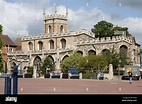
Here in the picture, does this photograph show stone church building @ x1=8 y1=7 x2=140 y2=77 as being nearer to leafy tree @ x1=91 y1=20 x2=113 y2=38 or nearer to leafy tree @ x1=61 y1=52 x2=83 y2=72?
leafy tree @ x1=91 y1=20 x2=113 y2=38

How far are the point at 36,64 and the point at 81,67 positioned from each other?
2199cm

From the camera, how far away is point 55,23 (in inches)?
3543

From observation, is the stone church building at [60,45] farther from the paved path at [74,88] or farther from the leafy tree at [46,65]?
the paved path at [74,88]

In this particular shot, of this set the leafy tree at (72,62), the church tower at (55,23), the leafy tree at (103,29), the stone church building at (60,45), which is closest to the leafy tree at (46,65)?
the stone church building at (60,45)

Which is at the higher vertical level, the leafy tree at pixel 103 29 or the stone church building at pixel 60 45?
the leafy tree at pixel 103 29

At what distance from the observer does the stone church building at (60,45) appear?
7150cm

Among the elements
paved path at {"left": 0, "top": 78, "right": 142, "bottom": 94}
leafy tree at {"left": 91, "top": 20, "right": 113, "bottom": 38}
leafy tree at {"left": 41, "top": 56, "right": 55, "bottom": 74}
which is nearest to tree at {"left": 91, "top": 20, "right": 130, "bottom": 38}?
leafy tree at {"left": 91, "top": 20, "right": 113, "bottom": 38}

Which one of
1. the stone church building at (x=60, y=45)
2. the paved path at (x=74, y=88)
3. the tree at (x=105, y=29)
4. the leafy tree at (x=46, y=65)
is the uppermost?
the tree at (x=105, y=29)

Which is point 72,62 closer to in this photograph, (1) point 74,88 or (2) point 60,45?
(2) point 60,45

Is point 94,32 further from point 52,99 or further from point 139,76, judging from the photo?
point 52,99

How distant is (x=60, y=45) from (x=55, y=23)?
9.45 metres

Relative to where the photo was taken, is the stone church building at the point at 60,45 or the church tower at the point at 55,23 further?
the church tower at the point at 55,23

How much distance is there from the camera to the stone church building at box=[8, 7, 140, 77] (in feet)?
235

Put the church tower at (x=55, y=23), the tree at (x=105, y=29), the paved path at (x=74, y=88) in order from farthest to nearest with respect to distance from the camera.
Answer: the church tower at (x=55, y=23), the tree at (x=105, y=29), the paved path at (x=74, y=88)
